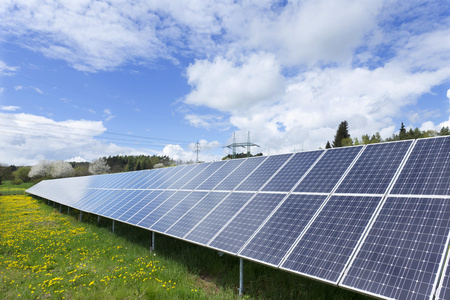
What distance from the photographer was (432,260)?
488cm

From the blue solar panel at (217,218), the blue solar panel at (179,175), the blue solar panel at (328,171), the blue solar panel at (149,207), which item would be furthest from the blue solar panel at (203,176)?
the blue solar panel at (328,171)

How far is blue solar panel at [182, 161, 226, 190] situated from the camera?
535 inches

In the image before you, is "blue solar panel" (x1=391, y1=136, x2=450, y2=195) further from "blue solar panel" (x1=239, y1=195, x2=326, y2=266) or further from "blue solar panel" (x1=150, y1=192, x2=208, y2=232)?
"blue solar panel" (x1=150, y1=192, x2=208, y2=232)

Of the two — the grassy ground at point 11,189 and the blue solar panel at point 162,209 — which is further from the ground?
the blue solar panel at point 162,209

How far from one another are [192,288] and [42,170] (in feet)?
389

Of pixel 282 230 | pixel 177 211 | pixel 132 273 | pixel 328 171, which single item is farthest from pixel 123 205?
pixel 328 171

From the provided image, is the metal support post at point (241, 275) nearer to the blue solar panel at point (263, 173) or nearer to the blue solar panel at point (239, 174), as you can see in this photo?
the blue solar panel at point (263, 173)

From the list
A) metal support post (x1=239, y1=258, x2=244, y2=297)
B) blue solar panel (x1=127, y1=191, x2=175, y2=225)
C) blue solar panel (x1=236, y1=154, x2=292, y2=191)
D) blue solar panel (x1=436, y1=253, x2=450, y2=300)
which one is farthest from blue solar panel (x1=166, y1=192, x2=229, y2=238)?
blue solar panel (x1=436, y1=253, x2=450, y2=300)

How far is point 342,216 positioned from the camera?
6.78 m

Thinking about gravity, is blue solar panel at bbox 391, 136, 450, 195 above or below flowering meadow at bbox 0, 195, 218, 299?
above

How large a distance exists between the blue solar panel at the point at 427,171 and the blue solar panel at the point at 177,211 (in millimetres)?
7508

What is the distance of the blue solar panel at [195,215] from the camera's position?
9688 millimetres

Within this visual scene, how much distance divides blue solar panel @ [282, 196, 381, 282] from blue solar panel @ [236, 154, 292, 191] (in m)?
3.38

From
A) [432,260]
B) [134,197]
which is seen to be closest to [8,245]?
[134,197]
